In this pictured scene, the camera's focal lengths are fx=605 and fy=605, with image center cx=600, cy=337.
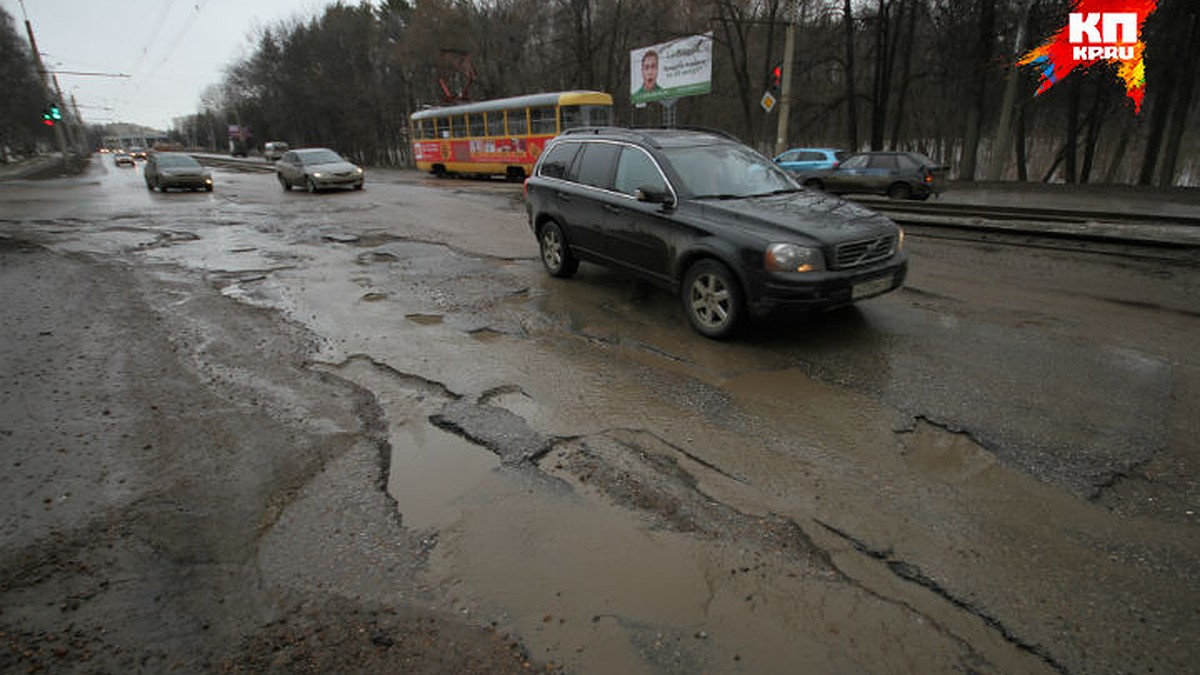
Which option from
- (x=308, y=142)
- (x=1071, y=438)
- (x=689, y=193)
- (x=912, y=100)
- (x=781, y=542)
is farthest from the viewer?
(x=308, y=142)

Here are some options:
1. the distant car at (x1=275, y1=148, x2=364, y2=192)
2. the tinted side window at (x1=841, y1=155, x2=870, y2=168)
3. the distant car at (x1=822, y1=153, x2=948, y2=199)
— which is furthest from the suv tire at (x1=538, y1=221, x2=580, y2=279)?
the distant car at (x1=275, y1=148, x2=364, y2=192)

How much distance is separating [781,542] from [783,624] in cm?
47

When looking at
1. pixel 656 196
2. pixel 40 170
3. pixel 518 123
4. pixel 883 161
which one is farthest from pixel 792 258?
pixel 40 170

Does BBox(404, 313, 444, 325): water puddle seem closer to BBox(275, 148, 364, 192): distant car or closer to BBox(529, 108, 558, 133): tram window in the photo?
BBox(529, 108, 558, 133): tram window

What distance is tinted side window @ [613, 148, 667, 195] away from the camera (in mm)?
5691

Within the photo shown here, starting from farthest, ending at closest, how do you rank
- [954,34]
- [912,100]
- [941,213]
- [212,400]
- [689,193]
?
[912,100] < [954,34] < [941,213] < [689,193] < [212,400]

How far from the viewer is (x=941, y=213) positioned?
12.8 meters

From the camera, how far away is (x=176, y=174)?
2094 centimetres

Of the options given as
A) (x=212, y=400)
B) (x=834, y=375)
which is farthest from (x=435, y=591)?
(x=834, y=375)

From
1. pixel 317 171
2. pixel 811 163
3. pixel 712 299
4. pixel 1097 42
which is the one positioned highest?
pixel 1097 42

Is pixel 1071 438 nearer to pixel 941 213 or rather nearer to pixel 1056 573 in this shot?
pixel 1056 573

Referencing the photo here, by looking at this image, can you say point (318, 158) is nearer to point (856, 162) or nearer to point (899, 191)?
point (856, 162)

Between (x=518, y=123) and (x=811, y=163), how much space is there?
34.3ft

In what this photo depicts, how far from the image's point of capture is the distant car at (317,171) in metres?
19.9
